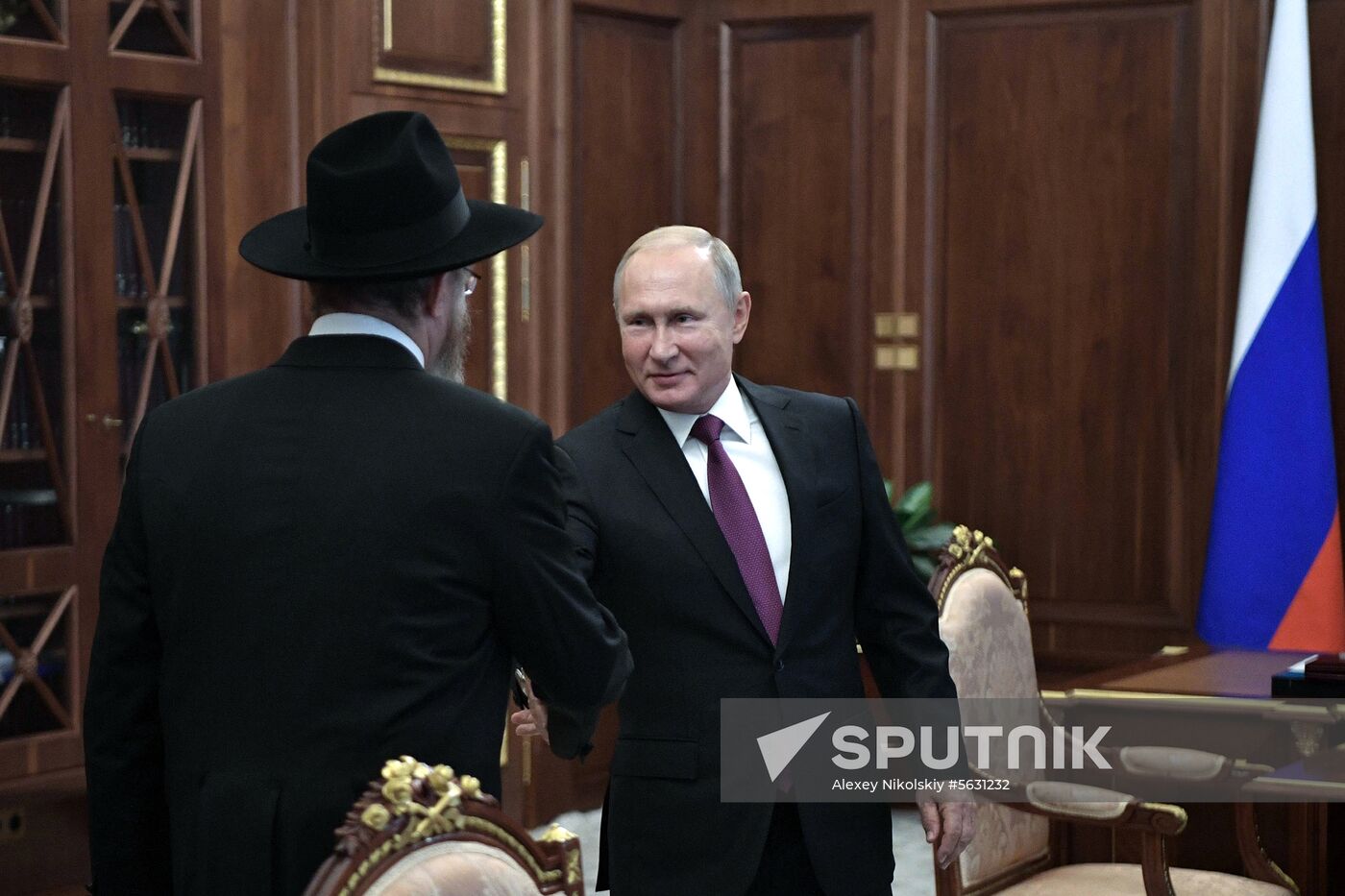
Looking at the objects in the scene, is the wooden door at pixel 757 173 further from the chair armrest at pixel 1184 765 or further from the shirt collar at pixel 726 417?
the shirt collar at pixel 726 417

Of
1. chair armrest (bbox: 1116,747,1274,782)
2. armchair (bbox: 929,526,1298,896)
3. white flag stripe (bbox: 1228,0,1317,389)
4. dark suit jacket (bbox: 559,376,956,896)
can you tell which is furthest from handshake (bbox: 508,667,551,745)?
white flag stripe (bbox: 1228,0,1317,389)

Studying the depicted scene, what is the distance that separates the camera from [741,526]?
2.20 meters

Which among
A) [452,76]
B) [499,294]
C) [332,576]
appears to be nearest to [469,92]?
[452,76]

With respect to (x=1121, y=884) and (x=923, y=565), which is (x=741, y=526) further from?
(x=923, y=565)

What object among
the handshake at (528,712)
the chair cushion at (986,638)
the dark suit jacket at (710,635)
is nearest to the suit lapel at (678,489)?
the dark suit jacket at (710,635)

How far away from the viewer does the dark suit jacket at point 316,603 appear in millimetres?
1563

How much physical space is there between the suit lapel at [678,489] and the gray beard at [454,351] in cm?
46

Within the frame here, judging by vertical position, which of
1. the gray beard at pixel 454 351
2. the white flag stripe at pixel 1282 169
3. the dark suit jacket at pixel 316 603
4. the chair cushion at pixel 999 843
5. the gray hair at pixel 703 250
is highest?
the white flag stripe at pixel 1282 169

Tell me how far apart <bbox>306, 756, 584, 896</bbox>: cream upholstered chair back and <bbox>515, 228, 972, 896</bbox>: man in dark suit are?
541 mm

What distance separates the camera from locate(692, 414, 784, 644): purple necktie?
217 cm

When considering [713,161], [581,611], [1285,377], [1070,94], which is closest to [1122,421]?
[1285,377]

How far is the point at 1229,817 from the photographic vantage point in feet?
10.5

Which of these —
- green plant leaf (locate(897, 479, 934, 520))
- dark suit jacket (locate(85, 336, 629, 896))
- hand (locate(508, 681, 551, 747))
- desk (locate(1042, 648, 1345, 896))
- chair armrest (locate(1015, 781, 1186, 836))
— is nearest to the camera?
dark suit jacket (locate(85, 336, 629, 896))

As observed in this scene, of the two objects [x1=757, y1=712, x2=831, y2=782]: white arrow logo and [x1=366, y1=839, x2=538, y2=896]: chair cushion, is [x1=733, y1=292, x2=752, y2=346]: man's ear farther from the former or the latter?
[x1=366, y1=839, x2=538, y2=896]: chair cushion
